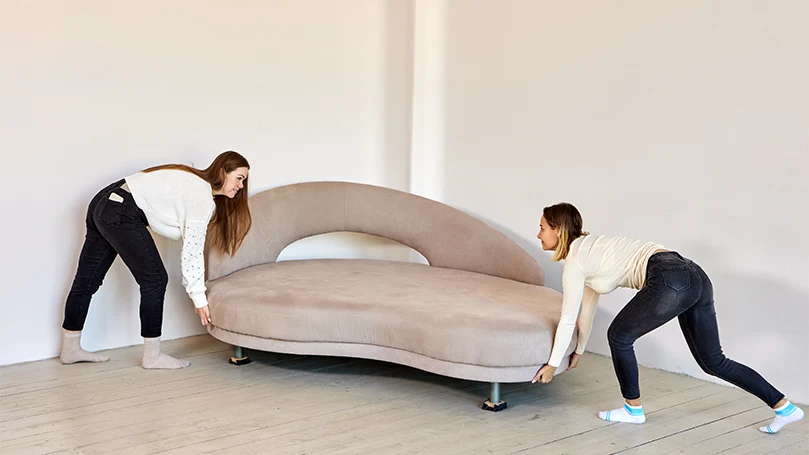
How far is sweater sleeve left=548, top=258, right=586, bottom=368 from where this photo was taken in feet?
10.0

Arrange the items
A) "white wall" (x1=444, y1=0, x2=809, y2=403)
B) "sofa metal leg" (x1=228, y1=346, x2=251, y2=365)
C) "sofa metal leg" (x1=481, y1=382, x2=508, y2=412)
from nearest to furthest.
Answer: "sofa metal leg" (x1=481, y1=382, x2=508, y2=412), "white wall" (x1=444, y1=0, x2=809, y2=403), "sofa metal leg" (x1=228, y1=346, x2=251, y2=365)

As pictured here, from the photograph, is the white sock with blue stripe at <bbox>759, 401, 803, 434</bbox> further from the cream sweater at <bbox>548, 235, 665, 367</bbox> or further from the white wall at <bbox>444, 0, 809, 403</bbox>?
the cream sweater at <bbox>548, 235, 665, 367</bbox>

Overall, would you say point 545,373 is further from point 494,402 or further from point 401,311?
point 401,311

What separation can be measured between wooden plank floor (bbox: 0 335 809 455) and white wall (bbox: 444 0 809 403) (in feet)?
1.61

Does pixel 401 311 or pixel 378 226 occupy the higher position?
pixel 378 226

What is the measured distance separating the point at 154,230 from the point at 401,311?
49.9 inches

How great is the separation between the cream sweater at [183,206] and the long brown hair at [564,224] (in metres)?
1.58

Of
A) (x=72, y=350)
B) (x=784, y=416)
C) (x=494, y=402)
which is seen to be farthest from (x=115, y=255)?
(x=784, y=416)

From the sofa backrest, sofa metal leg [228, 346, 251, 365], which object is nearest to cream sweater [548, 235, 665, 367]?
the sofa backrest

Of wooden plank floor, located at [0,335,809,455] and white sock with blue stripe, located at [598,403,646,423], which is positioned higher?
white sock with blue stripe, located at [598,403,646,423]

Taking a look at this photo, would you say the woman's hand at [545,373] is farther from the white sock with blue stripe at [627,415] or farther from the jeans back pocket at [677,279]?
the jeans back pocket at [677,279]

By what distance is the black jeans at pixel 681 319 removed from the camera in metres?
2.94

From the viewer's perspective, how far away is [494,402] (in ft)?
10.7

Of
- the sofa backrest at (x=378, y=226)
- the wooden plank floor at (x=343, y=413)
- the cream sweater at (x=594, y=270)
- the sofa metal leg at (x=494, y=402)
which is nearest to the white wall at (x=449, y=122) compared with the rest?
the sofa backrest at (x=378, y=226)
